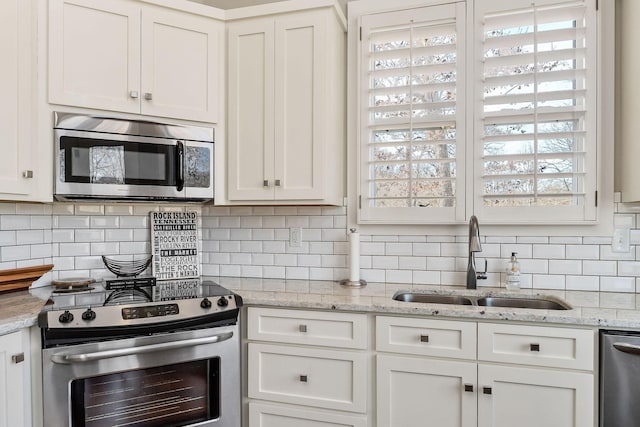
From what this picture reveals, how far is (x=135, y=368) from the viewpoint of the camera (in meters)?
1.83

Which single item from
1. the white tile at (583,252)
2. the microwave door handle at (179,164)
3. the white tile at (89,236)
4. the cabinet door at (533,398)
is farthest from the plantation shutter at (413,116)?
the white tile at (89,236)

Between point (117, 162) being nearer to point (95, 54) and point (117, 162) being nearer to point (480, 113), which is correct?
point (95, 54)

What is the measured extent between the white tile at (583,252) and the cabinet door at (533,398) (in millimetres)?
749

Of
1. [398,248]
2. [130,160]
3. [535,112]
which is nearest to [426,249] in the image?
[398,248]

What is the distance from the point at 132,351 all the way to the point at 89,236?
1016 mm

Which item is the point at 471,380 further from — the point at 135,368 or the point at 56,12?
the point at 56,12

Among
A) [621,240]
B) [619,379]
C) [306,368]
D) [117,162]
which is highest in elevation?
[117,162]

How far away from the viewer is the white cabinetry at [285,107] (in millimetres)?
2266

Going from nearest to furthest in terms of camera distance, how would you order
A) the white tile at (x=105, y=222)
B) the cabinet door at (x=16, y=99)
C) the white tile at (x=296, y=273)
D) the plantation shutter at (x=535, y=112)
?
the cabinet door at (x=16, y=99) → the plantation shutter at (x=535, y=112) → the white tile at (x=105, y=222) → the white tile at (x=296, y=273)

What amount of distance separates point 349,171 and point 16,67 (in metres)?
1.70

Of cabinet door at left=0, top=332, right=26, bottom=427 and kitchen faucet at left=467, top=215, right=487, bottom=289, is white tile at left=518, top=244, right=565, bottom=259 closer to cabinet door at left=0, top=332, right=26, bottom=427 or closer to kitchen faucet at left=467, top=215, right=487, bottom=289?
kitchen faucet at left=467, top=215, right=487, bottom=289

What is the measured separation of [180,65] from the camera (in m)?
2.31

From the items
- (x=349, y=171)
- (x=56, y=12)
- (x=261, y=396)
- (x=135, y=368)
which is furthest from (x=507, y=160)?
(x=56, y=12)

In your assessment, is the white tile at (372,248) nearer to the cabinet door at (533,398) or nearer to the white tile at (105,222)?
the cabinet door at (533,398)
